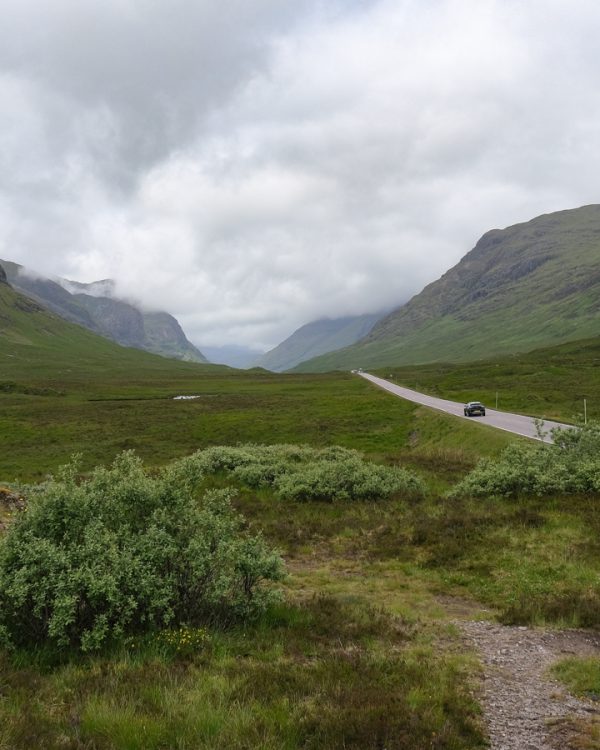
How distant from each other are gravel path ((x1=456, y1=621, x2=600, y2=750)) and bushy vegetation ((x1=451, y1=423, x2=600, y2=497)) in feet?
32.4

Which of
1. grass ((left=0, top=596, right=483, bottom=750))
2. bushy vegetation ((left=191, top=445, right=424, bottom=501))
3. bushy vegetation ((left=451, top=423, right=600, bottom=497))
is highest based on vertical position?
bushy vegetation ((left=451, top=423, right=600, bottom=497))

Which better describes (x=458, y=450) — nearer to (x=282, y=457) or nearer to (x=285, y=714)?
(x=282, y=457)

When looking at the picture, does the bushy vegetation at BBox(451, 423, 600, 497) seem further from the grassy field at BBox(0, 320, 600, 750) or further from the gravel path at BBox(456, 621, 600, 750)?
the gravel path at BBox(456, 621, 600, 750)

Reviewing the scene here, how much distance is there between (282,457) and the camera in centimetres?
2964

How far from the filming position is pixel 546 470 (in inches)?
762

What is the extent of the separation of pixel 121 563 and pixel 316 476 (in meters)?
15.3

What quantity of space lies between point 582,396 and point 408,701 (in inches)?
2485

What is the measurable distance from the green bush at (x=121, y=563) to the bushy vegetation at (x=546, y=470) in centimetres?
1245

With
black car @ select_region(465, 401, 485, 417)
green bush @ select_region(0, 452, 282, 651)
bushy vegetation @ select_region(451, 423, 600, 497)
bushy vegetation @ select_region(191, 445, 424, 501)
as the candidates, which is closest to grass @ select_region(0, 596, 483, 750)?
green bush @ select_region(0, 452, 282, 651)

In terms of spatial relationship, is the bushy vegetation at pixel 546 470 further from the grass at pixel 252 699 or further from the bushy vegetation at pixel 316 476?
the grass at pixel 252 699

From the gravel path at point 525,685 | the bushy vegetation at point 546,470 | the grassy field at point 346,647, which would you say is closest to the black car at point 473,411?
the grassy field at point 346,647

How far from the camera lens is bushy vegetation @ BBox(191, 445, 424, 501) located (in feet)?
72.9

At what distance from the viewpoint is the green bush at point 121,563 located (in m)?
7.94

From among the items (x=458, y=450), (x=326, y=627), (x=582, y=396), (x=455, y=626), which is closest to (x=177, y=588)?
(x=326, y=627)
